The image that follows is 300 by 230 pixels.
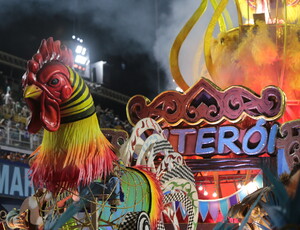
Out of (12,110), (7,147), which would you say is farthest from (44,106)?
(12,110)

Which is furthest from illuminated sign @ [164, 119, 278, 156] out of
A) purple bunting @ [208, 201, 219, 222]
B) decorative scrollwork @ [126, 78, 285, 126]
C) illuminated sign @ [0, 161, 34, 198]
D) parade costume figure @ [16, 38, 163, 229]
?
illuminated sign @ [0, 161, 34, 198]

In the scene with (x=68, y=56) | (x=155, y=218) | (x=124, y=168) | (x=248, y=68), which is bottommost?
(x=155, y=218)

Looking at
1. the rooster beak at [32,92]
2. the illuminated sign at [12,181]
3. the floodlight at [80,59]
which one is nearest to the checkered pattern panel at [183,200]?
the rooster beak at [32,92]

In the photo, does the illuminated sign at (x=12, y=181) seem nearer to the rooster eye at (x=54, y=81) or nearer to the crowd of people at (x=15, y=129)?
the crowd of people at (x=15, y=129)

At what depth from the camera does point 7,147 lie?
15.8 metres

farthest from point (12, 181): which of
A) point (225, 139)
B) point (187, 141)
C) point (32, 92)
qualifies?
point (32, 92)

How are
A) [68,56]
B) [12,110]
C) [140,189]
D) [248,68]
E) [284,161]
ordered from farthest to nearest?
[12,110], [248,68], [284,161], [140,189], [68,56]

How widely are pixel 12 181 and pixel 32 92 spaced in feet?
33.3

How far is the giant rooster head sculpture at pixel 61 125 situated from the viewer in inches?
184

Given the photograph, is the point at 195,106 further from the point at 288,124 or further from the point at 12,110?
the point at 12,110

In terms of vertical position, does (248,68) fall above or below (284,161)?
above

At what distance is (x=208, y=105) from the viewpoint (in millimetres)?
10211

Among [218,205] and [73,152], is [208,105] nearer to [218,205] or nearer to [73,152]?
[218,205]

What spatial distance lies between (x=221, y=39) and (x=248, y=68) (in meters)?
0.90
